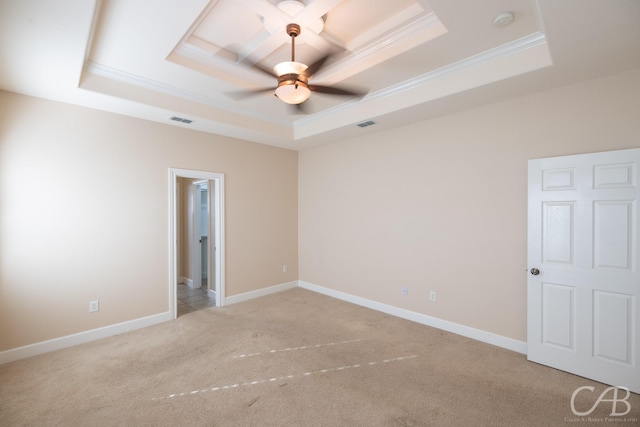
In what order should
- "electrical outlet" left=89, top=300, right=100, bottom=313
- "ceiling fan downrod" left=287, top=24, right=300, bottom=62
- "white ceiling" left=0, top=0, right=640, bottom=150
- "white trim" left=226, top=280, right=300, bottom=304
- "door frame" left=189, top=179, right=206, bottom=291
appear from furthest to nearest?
"door frame" left=189, top=179, right=206, bottom=291 < "white trim" left=226, top=280, right=300, bottom=304 < "electrical outlet" left=89, top=300, right=100, bottom=313 < "ceiling fan downrod" left=287, top=24, right=300, bottom=62 < "white ceiling" left=0, top=0, right=640, bottom=150

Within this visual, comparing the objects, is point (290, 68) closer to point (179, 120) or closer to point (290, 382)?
point (179, 120)

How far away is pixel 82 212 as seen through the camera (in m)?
3.28

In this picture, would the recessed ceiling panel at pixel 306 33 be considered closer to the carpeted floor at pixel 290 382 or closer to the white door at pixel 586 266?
the white door at pixel 586 266

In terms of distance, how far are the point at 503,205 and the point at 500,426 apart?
215 centimetres

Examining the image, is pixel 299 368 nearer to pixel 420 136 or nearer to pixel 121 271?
pixel 121 271

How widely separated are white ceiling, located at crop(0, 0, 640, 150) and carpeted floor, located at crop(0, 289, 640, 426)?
2.67 meters

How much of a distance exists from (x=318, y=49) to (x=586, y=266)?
10.8 ft

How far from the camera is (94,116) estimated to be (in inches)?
132

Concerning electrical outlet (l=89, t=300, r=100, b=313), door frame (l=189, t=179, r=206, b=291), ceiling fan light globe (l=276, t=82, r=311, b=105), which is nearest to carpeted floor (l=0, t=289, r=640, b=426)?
electrical outlet (l=89, t=300, r=100, b=313)

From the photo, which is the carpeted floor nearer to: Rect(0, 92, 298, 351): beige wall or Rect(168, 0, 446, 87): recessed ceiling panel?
Rect(0, 92, 298, 351): beige wall

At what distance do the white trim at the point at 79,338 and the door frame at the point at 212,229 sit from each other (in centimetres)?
27

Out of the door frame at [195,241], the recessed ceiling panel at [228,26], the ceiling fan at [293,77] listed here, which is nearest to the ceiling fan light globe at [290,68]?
the ceiling fan at [293,77]

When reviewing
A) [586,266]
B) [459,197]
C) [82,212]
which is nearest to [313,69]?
[459,197]

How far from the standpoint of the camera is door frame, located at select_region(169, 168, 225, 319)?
3971 mm
